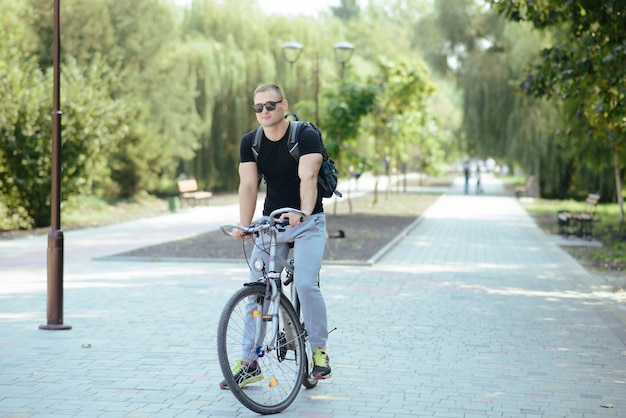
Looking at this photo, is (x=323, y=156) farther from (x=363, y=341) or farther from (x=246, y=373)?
(x=363, y=341)

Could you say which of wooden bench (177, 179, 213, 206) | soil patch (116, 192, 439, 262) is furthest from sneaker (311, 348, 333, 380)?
wooden bench (177, 179, 213, 206)

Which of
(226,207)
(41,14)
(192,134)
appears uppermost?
(41,14)

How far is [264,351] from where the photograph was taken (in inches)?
228

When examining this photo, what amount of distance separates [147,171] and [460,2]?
15.9 m

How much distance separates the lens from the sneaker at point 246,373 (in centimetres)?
570

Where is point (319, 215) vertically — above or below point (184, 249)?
above

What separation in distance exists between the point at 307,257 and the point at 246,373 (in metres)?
0.78

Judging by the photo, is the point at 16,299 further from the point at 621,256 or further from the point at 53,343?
the point at 621,256

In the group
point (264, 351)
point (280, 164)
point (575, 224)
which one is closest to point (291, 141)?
point (280, 164)

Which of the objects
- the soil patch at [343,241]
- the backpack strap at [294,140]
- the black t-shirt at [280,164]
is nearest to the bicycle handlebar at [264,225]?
the black t-shirt at [280,164]

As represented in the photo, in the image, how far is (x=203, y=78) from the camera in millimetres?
39750

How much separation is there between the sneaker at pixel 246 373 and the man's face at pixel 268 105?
143 cm

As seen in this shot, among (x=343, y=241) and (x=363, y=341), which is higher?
(x=363, y=341)

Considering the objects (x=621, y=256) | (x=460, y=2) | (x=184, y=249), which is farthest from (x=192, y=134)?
(x=621, y=256)
